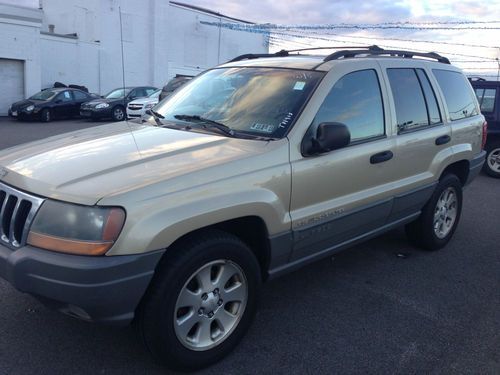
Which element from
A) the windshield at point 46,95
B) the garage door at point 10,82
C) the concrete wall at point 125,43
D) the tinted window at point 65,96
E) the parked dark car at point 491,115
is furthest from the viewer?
the concrete wall at point 125,43

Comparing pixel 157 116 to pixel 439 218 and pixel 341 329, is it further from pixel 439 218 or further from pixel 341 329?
pixel 439 218

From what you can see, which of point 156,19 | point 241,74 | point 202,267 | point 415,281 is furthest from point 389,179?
point 156,19

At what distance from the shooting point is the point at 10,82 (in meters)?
22.7

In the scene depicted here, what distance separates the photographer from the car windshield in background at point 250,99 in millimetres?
3395

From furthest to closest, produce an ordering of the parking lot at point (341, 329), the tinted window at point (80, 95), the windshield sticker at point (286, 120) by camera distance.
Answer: the tinted window at point (80, 95) → the windshield sticker at point (286, 120) → the parking lot at point (341, 329)

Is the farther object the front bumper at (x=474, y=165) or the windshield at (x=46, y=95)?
the windshield at (x=46, y=95)

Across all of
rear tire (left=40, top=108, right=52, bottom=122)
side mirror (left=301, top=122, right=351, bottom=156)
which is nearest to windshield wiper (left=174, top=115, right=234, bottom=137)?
side mirror (left=301, top=122, right=351, bottom=156)

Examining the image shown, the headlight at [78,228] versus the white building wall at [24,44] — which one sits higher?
the white building wall at [24,44]

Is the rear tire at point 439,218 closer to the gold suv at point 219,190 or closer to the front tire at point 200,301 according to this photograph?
the gold suv at point 219,190

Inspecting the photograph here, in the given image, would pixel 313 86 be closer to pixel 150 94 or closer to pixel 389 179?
pixel 389 179

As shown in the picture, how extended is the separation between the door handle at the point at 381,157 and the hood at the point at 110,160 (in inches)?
41.8

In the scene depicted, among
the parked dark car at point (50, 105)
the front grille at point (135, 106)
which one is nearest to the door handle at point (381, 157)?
the front grille at point (135, 106)

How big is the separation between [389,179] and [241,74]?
1496mm

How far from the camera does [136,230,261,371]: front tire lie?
2.65 metres
